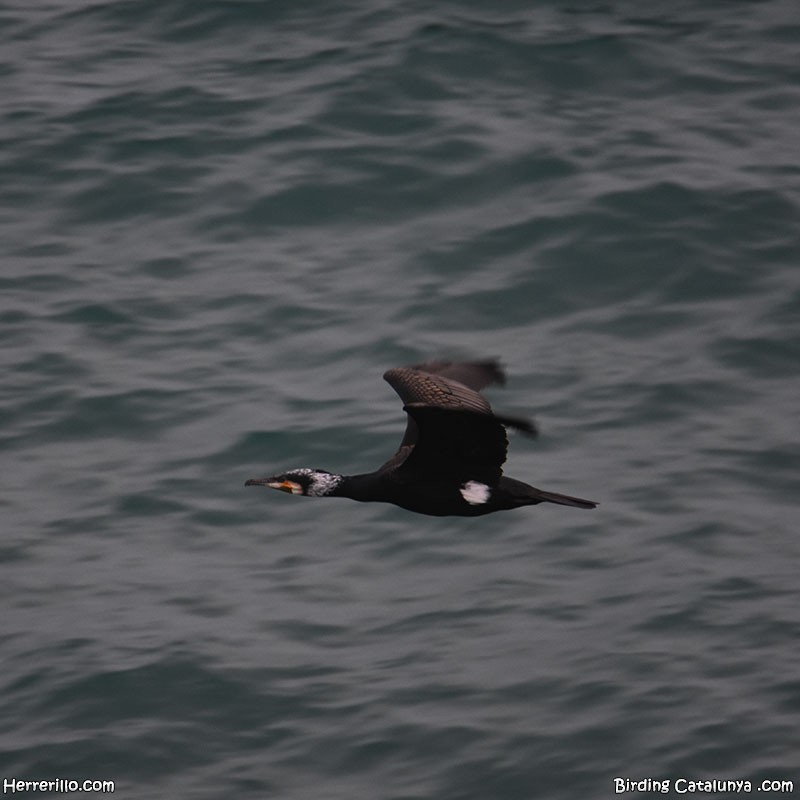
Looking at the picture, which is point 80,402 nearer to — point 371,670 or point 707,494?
point 371,670

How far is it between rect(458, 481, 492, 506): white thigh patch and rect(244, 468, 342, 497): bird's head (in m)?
1.01

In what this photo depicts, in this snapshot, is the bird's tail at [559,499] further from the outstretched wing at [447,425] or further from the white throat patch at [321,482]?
the white throat patch at [321,482]

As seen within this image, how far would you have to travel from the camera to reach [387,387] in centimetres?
1086

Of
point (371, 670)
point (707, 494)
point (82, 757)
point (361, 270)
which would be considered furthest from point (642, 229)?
point (82, 757)

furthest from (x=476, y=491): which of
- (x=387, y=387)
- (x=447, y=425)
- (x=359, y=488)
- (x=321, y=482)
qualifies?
(x=387, y=387)

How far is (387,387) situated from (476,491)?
286 centimetres

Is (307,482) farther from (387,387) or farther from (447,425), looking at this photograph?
(387,387)

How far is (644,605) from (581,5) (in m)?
7.73

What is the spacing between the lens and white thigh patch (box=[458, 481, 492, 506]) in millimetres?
8070

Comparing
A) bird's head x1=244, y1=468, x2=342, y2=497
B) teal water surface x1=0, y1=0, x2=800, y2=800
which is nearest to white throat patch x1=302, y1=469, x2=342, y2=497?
bird's head x1=244, y1=468, x2=342, y2=497

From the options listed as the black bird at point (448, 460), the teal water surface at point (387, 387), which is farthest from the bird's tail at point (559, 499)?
the teal water surface at point (387, 387)

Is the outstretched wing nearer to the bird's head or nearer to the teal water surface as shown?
the bird's head

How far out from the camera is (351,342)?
11.3 m

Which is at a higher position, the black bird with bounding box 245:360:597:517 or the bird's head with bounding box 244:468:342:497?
the black bird with bounding box 245:360:597:517
